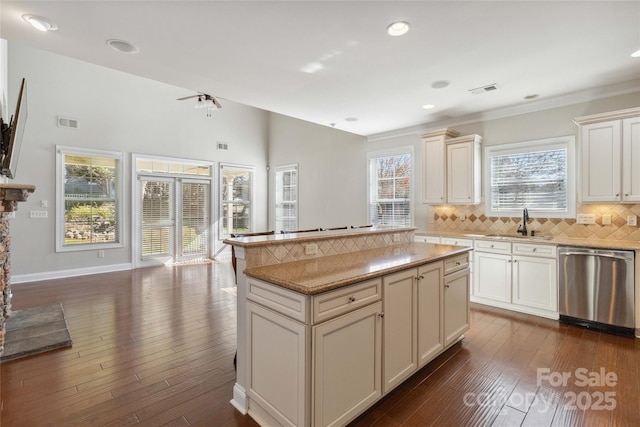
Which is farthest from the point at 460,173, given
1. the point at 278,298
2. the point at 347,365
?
the point at 278,298

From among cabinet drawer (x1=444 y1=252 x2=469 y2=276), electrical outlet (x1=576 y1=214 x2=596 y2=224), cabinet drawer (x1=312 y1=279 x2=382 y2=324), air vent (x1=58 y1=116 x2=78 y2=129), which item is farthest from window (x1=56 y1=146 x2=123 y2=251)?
electrical outlet (x1=576 y1=214 x2=596 y2=224)

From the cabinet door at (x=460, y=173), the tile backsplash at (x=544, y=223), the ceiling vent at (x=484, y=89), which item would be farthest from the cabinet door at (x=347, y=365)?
the tile backsplash at (x=544, y=223)

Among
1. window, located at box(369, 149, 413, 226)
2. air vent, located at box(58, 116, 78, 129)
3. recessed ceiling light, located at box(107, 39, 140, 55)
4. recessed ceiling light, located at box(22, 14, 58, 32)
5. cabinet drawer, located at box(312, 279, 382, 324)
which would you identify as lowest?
cabinet drawer, located at box(312, 279, 382, 324)

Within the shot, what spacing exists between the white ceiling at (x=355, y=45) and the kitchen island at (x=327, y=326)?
5.74 feet

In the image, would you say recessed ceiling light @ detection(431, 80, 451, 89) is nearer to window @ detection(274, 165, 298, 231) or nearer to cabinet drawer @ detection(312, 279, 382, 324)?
cabinet drawer @ detection(312, 279, 382, 324)

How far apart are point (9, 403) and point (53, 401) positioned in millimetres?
288

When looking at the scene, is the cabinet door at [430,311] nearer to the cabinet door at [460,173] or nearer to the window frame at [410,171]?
the cabinet door at [460,173]

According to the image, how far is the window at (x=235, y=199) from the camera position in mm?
7996

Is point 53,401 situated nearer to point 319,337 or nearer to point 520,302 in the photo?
point 319,337

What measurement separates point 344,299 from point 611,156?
381cm

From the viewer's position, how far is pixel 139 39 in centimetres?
262

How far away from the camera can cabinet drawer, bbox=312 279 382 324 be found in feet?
5.35

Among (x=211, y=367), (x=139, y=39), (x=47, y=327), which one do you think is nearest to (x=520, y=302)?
(x=211, y=367)

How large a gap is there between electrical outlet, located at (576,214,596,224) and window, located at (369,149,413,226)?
2405mm
